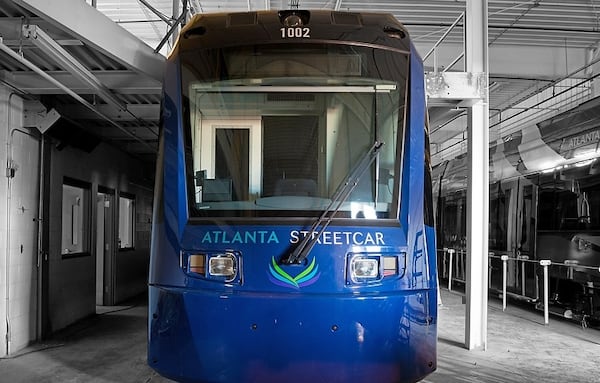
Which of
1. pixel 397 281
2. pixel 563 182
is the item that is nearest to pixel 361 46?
pixel 397 281

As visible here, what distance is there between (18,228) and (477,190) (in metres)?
5.41

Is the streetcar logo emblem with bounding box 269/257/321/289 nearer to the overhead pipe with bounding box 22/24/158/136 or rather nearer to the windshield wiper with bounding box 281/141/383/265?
the windshield wiper with bounding box 281/141/383/265

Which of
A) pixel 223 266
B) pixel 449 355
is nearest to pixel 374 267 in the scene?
pixel 223 266

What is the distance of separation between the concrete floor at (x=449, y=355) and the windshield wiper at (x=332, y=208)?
2.75m

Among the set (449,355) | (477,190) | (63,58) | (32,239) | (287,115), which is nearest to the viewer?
(287,115)

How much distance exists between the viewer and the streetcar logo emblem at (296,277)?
10.8 ft

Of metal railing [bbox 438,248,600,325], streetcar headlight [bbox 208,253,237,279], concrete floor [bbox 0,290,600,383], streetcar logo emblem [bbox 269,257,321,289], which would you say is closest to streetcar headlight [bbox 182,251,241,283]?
streetcar headlight [bbox 208,253,237,279]

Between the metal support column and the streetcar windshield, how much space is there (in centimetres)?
328

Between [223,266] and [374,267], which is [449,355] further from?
[223,266]

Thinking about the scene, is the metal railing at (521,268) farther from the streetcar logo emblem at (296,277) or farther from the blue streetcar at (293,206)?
the streetcar logo emblem at (296,277)

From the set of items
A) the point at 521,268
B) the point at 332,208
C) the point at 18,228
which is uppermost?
the point at 332,208

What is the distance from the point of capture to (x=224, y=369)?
3287 mm

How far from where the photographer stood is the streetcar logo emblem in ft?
10.8

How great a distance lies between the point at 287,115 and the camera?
3.70 metres
